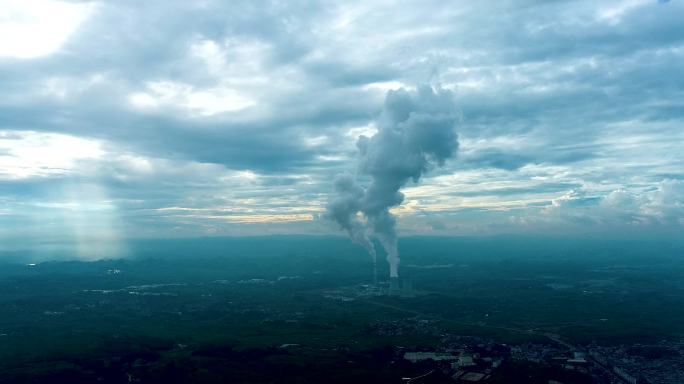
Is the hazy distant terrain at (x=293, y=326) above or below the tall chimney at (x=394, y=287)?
below

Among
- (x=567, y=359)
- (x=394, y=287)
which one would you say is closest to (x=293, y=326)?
(x=394, y=287)

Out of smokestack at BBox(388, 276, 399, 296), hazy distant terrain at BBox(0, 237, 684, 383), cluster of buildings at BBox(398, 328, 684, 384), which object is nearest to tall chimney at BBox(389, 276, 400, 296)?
smokestack at BBox(388, 276, 399, 296)

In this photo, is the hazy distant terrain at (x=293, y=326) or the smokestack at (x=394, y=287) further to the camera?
the smokestack at (x=394, y=287)

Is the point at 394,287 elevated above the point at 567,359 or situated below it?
above

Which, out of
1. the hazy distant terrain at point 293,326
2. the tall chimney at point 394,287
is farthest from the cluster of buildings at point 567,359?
the tall chimney at point 394,287

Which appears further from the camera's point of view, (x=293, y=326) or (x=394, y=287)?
(x=394, y=287)

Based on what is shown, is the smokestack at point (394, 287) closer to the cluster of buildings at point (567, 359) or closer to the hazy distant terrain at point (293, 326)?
the hazy distant terrain at point (293, 326)

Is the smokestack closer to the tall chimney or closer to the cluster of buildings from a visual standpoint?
Result: the tall chimney

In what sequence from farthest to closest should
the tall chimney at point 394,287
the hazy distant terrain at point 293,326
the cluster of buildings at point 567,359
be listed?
the tall chimney at point 394,287
the hazy distant terrain at point 293,326
the cluster of buildings at point 567,359

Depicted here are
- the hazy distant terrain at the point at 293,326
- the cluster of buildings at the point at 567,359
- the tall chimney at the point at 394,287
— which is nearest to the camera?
the cluster of buildings at the point at 567,359

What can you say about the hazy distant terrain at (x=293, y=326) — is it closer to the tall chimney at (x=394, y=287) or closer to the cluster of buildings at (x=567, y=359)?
the cluster of buildings at (x=567, y=359)

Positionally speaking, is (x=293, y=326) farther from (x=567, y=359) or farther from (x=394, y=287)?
(x=567, y=359)

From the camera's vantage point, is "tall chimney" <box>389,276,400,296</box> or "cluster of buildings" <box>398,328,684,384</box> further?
"tall chimney" <box>389,276,400,296</box>
